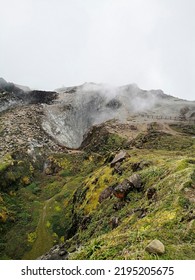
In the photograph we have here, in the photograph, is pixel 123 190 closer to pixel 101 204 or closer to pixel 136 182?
pixel 136 182

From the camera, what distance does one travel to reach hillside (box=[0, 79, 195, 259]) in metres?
25.5

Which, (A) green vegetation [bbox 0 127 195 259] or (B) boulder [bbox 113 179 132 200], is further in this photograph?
(B) boulder [bbox 113 179 132 200]

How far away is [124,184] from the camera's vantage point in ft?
142

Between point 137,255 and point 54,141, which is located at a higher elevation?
point 137,255

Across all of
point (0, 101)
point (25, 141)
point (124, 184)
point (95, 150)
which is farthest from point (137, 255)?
point (0, 101)

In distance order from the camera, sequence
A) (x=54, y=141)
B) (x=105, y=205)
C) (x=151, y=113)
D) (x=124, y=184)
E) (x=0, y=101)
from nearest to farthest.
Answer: (x=124, y=184) → (x=105, y=205) → (x=54, y=141) → (x=151, y=113) → (x=0, y=101)

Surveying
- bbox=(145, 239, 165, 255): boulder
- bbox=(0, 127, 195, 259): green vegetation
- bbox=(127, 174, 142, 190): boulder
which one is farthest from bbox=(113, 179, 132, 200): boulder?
bbox=(145, 239, 165, 255): boulder

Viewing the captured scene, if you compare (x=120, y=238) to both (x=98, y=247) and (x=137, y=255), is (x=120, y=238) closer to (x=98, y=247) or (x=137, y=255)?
(x=98, y=247)

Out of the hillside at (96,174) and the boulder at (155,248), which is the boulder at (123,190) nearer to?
the hillside at (96,174)

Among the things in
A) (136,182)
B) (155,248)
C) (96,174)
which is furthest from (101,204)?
(155,248)

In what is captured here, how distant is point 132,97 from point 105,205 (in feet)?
463

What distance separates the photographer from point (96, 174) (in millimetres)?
73062

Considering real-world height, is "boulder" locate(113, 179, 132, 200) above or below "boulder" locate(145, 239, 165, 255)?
below

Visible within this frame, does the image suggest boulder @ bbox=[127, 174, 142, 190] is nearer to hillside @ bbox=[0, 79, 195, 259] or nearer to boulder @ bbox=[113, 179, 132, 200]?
hillside @ bbox=[0, 79, 195, 259]
